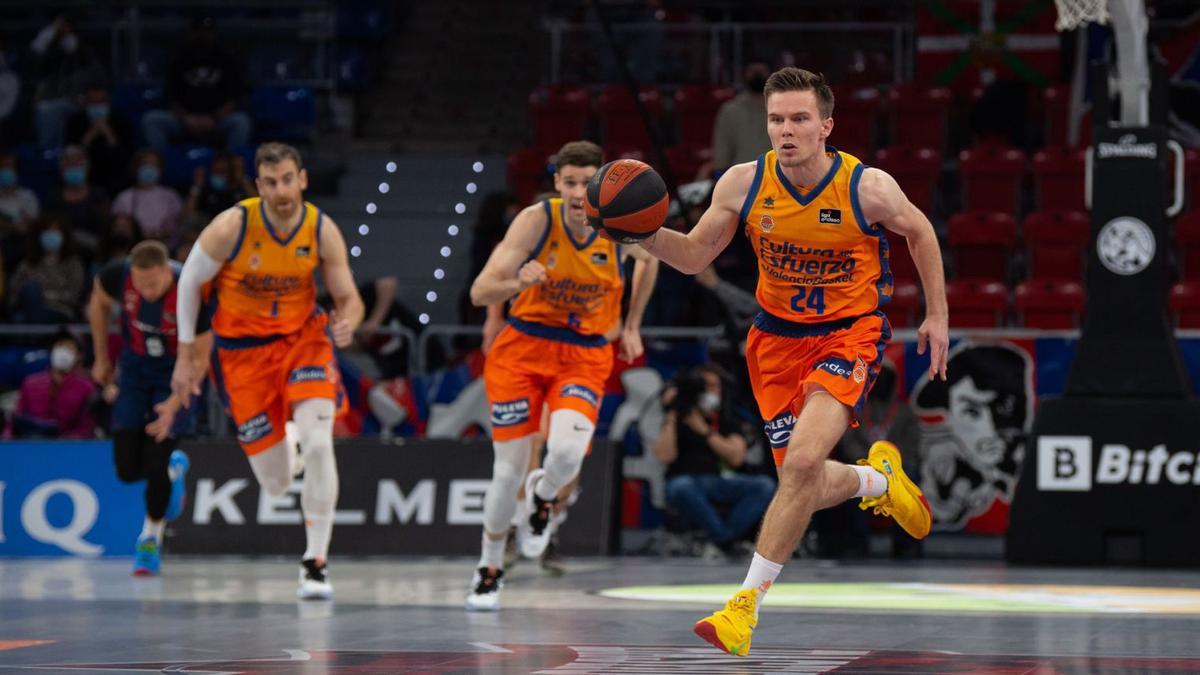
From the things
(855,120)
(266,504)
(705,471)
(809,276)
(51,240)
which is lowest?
(266,504)

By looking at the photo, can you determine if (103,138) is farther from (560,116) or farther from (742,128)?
(742,128)

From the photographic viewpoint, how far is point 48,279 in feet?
54.7

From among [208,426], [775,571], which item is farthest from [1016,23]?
[775,571]

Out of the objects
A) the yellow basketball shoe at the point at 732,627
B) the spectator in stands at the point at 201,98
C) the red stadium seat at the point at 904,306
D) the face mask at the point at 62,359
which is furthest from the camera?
the spectator in stands at the point at 201,98

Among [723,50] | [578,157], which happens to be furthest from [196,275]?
[723,50]

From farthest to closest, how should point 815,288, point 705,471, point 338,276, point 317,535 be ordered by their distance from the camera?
1. point 705,471
2. point 338,276
3. point 317,535
4. point 815,288

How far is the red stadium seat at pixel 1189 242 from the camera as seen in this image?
1589 centimetres

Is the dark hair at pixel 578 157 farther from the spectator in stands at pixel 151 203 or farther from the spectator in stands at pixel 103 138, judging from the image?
the spectator in stands at pixel 103 138

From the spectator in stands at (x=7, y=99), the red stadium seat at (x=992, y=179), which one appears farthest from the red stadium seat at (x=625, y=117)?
the spectator in stands at (x=7, y=99)

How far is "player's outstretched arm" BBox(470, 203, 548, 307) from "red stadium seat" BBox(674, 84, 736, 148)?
28.6 ft

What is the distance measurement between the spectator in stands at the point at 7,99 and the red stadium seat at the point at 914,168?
10.1m

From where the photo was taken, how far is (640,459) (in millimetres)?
14023

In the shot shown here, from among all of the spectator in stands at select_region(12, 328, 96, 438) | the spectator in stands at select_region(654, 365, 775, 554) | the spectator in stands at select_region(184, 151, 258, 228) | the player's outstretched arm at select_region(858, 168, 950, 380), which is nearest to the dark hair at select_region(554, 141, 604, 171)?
the player's outstretched arm at select_region(858, 168, 950, 380)

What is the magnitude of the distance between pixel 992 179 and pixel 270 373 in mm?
8823
